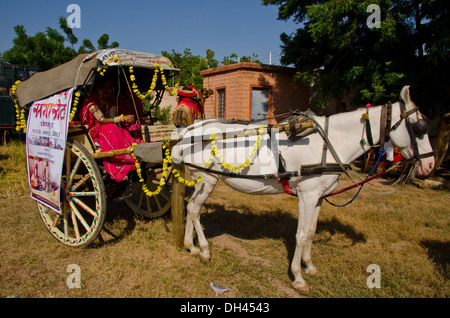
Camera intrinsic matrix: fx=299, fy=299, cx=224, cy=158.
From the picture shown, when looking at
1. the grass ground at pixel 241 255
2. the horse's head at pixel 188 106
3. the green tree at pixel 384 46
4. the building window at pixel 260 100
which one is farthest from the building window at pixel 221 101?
the grass ground at pixel 241 255

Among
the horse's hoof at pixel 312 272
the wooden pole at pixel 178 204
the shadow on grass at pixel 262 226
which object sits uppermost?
the wooden pole at pixel 178 204

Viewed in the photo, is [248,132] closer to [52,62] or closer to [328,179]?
[328,179]

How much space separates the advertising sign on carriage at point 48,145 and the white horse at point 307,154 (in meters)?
1.47

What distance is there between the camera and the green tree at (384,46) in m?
7.50

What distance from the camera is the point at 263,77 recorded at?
476 inches

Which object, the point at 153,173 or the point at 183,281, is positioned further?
the point at 153,173

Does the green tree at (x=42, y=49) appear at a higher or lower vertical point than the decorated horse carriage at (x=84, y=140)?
higher

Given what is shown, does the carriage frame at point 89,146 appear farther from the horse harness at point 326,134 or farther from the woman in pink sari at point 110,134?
the horse harness at point 326,134

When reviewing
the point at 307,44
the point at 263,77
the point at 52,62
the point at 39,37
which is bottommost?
the point at 263,77

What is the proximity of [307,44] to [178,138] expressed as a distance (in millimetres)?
8213

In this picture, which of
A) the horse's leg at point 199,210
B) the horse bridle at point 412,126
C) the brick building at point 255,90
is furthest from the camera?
the brick building at point 255,90
